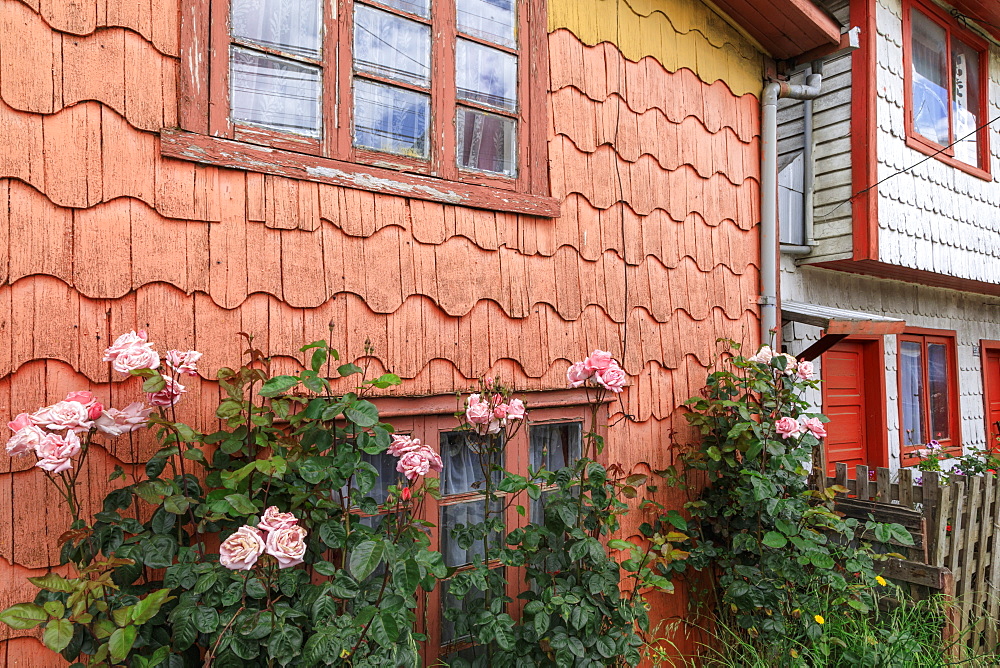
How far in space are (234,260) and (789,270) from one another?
4168 millimetres

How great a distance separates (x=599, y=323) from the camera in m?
3.19

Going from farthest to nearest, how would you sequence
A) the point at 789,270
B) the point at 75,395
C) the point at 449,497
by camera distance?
the point at 789,270, the point at 449,497, the point at 75,395

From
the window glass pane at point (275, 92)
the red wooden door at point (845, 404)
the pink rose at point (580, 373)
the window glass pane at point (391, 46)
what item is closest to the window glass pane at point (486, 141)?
the window glass pane at point (391, 46)

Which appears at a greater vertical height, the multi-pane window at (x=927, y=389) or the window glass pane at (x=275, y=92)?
the window glass pane at (x=275, y=92)

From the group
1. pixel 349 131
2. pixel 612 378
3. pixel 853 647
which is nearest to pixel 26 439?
pixel 349 131

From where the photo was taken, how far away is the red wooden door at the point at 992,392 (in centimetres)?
706

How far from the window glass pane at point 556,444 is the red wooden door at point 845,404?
3160mm

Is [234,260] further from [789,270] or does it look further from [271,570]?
[789,270]

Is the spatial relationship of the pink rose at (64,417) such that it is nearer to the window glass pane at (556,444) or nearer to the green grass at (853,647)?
the window glass pane at (556,444)

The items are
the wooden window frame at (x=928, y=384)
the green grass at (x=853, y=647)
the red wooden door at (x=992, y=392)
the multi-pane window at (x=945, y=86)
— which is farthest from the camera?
the red wooden door at (x=992, y=392)

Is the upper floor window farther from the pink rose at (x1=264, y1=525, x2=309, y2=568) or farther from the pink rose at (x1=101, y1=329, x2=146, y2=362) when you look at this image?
the pink rose at (x1=101, y1=329, x2=146, y2=362)

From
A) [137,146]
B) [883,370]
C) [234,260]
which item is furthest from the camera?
[883,370]

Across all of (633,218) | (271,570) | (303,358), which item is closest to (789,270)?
(633,218)

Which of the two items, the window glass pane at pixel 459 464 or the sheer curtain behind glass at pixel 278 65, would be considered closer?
the sheer curtain behind glass at pixel 278 65
